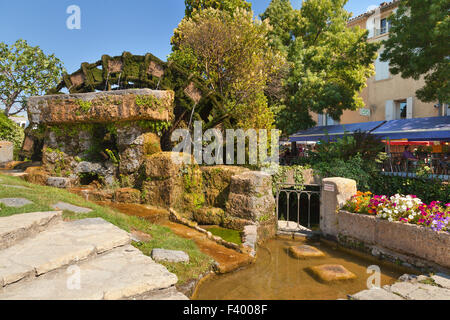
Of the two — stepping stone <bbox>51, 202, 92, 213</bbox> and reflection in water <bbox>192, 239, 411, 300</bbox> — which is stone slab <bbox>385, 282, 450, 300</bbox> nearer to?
reflection in water <bbox>192, 239, 411, 300</bbox>

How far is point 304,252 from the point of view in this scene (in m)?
5.73

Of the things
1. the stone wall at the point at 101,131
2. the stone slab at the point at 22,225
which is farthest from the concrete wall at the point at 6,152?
the stone slab at the point at 22,225

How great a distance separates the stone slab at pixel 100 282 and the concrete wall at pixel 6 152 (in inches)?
624

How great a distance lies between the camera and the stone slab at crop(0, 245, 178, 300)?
7.63ft

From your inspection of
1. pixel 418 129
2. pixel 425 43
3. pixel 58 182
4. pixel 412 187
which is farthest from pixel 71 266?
pixel 425 43

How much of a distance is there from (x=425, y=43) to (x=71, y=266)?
14.9m

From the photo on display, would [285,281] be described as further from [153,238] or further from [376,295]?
[153,238]

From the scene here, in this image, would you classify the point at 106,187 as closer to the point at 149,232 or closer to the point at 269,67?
the point at 149,232

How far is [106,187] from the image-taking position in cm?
877

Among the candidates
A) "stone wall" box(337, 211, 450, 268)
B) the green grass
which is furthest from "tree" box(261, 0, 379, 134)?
the green grass

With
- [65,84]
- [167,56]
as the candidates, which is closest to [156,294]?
[65,84]

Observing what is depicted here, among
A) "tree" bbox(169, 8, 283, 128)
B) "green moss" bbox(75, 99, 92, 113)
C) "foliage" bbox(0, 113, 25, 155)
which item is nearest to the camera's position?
"green moss" bbox(75, 99, 92, 113)

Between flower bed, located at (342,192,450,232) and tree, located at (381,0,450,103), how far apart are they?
315 inches

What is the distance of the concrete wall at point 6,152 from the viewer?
49.2ft
